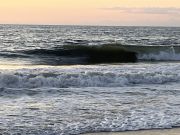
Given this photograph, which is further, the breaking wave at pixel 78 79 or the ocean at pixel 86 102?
the breaking wave at pixel 78 79

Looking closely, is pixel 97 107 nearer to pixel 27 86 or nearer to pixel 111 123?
pixel 111 123

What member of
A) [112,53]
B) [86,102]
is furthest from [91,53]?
[86,102]

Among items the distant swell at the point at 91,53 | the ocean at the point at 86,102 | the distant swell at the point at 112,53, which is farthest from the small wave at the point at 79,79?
the distant swell at the point at 112,53

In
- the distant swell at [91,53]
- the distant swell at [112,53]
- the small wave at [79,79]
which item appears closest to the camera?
the small wave at [79,79]

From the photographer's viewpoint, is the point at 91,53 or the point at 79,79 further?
the point at 91,53

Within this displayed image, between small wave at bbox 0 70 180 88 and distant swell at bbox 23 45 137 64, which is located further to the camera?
distant swell at bbox 23 45 137 64

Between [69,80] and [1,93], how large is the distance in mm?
3039

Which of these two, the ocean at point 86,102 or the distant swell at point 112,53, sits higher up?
the ocean at point 86,102

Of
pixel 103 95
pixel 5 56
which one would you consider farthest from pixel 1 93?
pixel 5 56

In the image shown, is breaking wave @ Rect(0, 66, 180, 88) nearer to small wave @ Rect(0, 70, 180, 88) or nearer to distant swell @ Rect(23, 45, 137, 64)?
small wave @ Rect(0, 70, 180, 88)

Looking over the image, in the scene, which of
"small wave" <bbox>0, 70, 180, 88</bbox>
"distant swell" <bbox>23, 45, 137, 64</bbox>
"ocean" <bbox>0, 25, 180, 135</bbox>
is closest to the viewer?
"ocean" <bbox>0, 25, 180, 135</bbox>

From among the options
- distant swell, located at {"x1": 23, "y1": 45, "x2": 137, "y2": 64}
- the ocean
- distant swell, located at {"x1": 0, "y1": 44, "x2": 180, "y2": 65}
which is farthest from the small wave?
distant swell, located at {"x1": 0, "y1": 44, "x2": 180, "y2": 65}

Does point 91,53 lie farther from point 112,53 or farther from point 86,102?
point 86,102

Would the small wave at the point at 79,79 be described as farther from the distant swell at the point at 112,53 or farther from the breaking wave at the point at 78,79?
the distant swell at the point at 112,53
